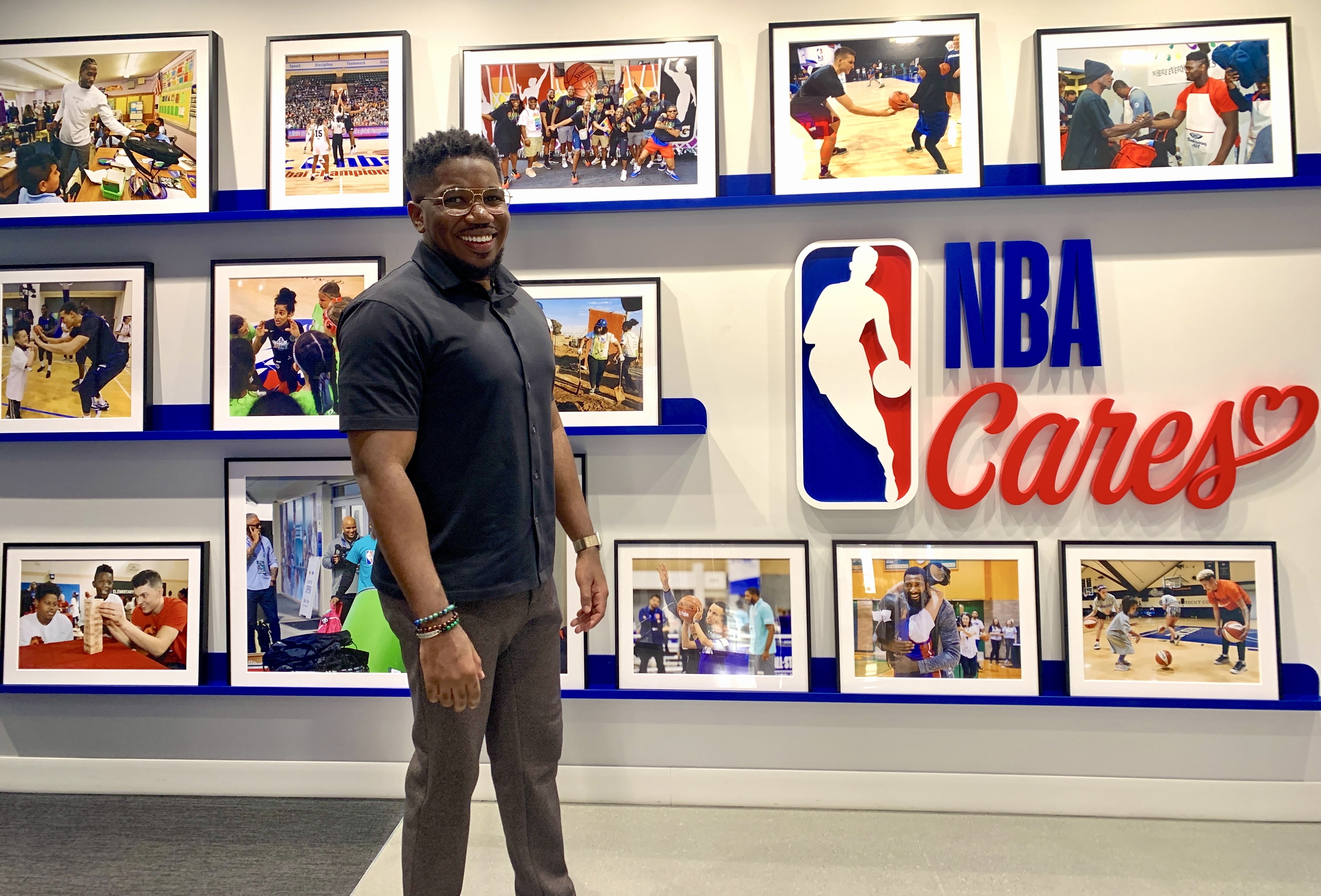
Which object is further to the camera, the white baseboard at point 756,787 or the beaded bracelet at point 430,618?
the white baseboard at point 756,787

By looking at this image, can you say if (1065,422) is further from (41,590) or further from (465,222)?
(41,590)

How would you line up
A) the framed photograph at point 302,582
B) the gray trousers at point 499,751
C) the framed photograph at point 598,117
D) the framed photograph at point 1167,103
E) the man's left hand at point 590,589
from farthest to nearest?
the framed photograph at point 302,582 → the framed photograph at point 598,117 → the framed photograph at point 1167,103 → the man's left hand at point 590,589 → the gray trousers at point 499,751

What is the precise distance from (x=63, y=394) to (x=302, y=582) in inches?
36.7

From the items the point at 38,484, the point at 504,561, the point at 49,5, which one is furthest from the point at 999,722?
the point at 49,5

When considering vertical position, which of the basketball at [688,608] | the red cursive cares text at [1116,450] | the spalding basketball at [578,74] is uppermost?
the spalding basketball at [578,74]

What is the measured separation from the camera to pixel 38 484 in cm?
270

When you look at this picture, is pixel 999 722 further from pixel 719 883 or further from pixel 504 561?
pixel 504 561

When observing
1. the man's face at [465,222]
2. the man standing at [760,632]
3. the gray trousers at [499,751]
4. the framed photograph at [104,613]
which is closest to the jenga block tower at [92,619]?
the framed photograph at [104,613]

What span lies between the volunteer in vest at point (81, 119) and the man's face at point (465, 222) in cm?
165

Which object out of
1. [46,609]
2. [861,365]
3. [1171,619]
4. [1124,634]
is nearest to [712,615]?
[861,365]

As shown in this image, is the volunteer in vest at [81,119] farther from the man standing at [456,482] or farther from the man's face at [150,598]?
the man standing at [456,482]

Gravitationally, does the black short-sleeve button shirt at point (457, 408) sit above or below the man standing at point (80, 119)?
below

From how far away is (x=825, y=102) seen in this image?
8.12 feet

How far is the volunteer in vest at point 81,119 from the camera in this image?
261 centimetres
